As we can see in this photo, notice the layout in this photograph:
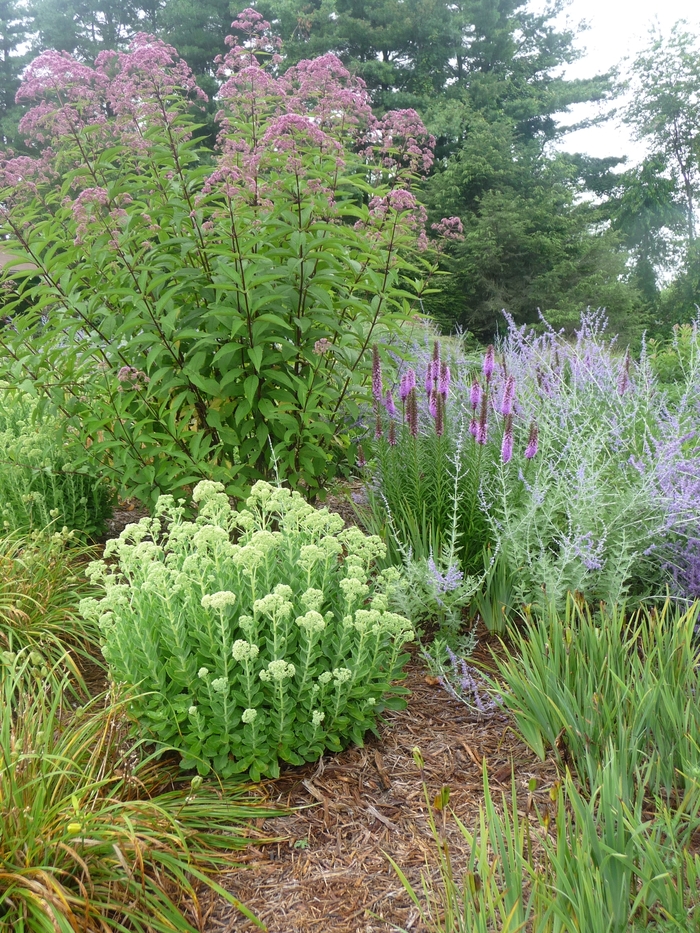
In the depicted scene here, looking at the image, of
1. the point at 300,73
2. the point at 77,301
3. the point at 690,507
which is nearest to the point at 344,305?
the point at 300,73

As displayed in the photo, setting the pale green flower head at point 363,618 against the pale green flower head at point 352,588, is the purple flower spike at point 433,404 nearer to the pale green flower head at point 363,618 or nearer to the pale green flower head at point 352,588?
the pale green flower head at point 352,588

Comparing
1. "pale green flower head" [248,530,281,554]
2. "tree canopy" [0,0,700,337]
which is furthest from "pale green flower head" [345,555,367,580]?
"tree canopy" [0,0,700,337]

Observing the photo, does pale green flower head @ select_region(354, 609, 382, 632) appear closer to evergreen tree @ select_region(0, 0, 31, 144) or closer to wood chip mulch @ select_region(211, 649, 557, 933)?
wood chip mulch @ select_region(211, 649, 557, 933)

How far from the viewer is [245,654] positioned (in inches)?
86.4

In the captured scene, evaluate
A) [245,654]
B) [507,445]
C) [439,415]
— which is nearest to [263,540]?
[245,654]

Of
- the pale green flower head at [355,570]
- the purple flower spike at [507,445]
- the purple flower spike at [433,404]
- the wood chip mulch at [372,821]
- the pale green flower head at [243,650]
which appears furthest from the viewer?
the purple flower spike at [433,404]

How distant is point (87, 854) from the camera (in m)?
1.98

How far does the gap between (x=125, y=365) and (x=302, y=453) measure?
109cm

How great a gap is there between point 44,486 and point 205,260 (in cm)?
199

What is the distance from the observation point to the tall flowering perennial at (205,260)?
3455 mm

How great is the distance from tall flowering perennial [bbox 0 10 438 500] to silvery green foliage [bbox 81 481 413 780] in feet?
4.02

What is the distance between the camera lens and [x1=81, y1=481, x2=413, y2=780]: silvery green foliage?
2355mm

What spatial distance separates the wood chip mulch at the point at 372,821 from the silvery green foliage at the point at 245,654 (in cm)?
15

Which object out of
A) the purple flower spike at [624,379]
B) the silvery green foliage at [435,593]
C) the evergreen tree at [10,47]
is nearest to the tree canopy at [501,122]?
the evergreen tree at [10,47]
